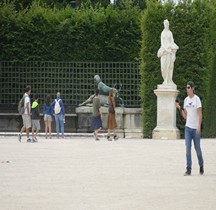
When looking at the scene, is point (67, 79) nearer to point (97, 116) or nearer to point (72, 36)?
point (72, 36)

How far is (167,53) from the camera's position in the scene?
30.2 metres

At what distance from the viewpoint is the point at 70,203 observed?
12266 mm

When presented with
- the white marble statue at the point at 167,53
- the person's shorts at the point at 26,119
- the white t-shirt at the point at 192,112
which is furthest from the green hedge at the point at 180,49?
the white t-shirt at the point at 192,112

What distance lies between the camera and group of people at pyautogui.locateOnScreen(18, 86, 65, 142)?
2691cm

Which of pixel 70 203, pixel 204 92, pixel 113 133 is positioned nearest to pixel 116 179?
pixel 70 203

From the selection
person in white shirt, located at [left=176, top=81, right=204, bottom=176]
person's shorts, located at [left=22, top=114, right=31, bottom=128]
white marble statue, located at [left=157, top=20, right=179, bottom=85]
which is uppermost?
white marble statue, located at [left=157, top=20, right=179, bottom=85]

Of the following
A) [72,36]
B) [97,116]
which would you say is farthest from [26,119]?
[72,36]

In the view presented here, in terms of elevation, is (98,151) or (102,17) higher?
(102,17)

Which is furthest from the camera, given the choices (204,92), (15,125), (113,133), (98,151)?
(15,125)

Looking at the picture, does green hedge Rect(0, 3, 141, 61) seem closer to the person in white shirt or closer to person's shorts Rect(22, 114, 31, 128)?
person's shorts Rect(22, 114, 31, 128)

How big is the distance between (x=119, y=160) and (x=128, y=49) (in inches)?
624

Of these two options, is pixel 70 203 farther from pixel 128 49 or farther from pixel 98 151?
pixel 128 49

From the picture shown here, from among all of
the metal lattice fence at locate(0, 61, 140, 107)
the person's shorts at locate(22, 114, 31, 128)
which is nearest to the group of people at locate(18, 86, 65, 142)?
the person's shorts at locate(22, 114, 31, 128)

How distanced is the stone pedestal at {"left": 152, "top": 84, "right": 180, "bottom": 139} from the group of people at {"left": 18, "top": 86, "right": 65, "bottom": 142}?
9.98 feet
